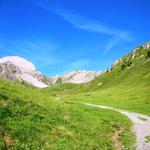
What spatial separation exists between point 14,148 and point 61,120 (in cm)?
1036

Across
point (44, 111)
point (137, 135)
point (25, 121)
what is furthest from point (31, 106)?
point (137, 135)

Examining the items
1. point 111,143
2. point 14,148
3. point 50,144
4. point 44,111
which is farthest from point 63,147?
point 44,111

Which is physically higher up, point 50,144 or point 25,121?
point 25,121

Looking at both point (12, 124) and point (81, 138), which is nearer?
point (12, 124)

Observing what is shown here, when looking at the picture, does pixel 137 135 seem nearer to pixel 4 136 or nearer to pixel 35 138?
pixel 35 138

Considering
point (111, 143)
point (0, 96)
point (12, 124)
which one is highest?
point (0, 96)

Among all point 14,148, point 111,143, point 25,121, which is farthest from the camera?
point 111,143

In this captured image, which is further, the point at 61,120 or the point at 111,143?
the point at 61,120

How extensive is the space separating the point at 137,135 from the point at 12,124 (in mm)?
16573

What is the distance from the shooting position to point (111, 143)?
2605 cm

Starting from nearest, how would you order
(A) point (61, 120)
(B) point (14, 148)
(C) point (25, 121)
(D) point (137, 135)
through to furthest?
(B) point (14, 148), (C) point (25, 121), (A) point (61, 120), (D) point (137, 135)

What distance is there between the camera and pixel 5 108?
2427 centimetres

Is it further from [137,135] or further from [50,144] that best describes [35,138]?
[137,135]

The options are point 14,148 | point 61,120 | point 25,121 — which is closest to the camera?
point 14,148
